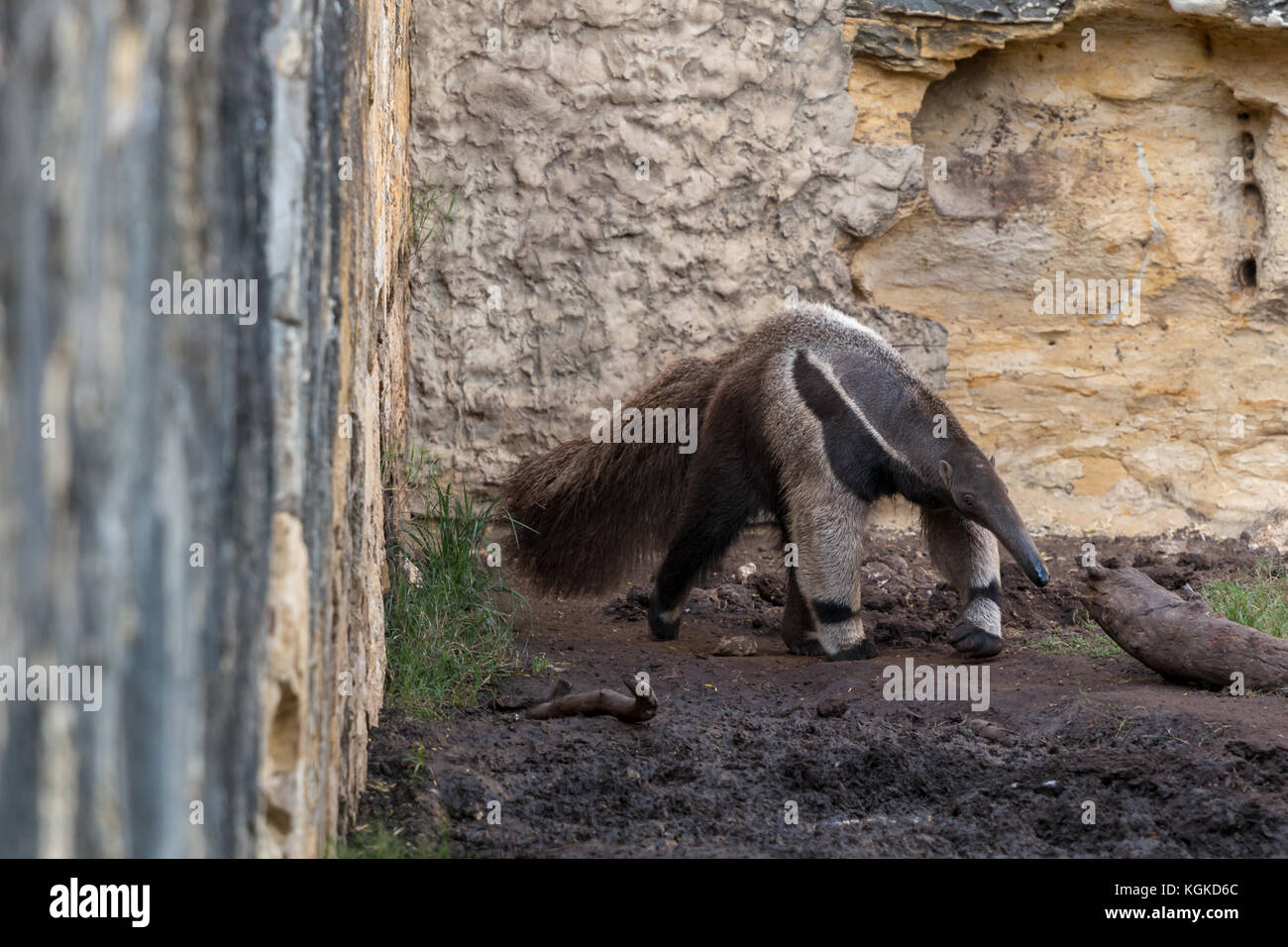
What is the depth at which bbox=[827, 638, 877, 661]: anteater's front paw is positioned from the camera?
671cm

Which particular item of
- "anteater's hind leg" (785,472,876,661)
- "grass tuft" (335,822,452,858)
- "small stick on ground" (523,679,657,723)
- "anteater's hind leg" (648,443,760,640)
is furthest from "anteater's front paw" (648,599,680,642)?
"grass tuft" (335,822,452,858)

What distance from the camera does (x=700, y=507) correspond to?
7.05 metres

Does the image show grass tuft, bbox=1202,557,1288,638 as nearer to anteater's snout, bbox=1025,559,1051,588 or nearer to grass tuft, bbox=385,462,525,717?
anteater's snout, bbox=1025,559,1051,588

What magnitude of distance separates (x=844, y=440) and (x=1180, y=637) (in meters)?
1.95

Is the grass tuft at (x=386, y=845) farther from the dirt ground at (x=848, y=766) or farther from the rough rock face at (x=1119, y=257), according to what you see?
the rough rock face at (x=1119, y=257)

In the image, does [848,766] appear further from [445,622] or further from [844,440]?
[844,440]

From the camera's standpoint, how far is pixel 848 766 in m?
4.66

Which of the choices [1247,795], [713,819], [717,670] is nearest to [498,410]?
[717,670]

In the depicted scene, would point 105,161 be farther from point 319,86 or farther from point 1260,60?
point 1260,60

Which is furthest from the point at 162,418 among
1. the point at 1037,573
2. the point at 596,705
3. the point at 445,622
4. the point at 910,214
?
the point at 910,214

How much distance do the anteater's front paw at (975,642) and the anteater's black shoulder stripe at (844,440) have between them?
2.83 ft

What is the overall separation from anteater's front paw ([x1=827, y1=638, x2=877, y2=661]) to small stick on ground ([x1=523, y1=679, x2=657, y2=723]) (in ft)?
6.21

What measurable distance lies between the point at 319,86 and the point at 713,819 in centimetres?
250

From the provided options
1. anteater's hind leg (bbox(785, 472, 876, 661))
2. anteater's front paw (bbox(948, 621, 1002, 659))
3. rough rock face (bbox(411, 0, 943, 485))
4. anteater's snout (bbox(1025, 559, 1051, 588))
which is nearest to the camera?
anteater's snout (bbox(1025, 559, 1051, 588))
